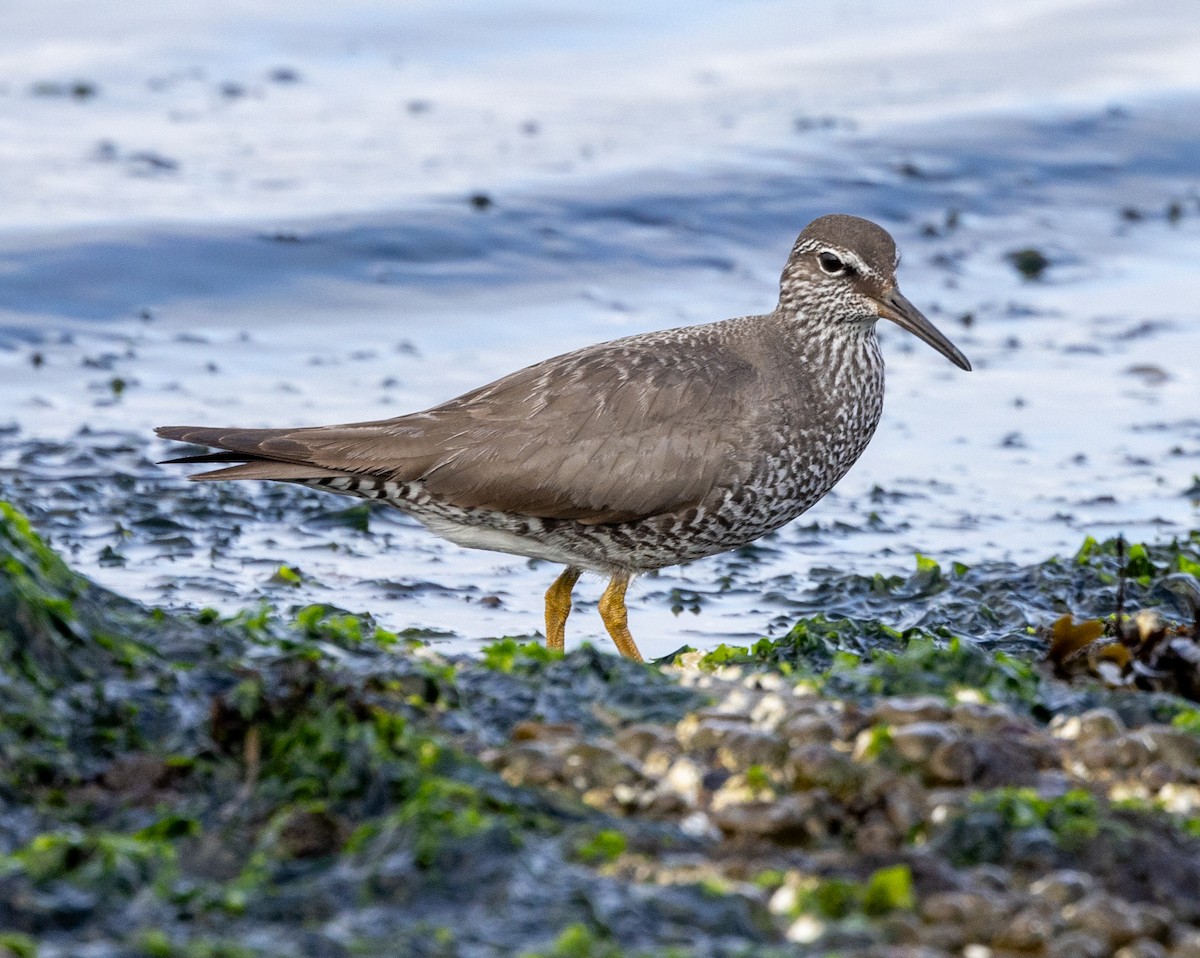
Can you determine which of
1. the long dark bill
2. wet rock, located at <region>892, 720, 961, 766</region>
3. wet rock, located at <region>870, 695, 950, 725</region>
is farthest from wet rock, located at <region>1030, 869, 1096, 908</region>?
the long dark bill

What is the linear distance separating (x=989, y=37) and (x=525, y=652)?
14.9m

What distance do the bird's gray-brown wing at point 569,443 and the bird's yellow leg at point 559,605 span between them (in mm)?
558

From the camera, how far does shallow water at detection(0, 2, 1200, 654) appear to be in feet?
27.9

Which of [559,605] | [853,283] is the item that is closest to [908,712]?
[559,605]

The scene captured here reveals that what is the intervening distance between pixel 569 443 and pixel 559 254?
6.75 m

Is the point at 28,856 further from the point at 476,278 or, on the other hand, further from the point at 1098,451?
the point at 476,278

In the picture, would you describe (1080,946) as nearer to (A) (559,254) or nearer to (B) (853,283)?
(B) (853,283)

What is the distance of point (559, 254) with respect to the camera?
43.7 feet

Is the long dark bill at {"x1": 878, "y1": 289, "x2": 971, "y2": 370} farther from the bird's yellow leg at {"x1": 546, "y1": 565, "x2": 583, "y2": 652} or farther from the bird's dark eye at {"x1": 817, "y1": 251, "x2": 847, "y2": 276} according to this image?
the bird's yellow leg at {"x1": 546, "y1": 565, "x2": 583, "y2": 652}

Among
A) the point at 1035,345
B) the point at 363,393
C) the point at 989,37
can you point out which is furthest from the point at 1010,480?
the point at 989,37

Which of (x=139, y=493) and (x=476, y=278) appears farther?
(x=476, y=278)

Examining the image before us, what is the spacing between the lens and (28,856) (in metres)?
3.71

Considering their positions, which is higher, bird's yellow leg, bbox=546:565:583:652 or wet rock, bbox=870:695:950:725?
wet rock, bbox=870:695:950:725

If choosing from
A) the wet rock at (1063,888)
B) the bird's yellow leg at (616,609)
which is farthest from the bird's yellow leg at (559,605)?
the wet rock at (1063,888)
